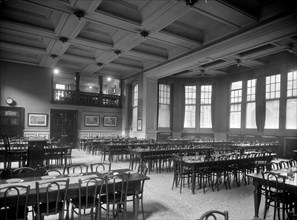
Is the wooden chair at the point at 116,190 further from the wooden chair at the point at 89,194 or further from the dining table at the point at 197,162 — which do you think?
the dining table at the point at 197,162

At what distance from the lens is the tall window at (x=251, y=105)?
45.6 ft

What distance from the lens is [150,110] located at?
557 inches

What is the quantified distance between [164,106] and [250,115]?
19.1ft

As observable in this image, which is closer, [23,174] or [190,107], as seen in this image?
[23,174]

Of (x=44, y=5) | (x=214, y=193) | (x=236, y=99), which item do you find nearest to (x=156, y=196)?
(x=214, y=193)

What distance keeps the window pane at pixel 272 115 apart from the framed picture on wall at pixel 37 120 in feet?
45.8

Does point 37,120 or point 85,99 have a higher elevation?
point 85,99

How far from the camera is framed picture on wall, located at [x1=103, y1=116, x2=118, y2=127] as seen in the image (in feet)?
52.7

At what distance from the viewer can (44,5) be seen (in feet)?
22.6

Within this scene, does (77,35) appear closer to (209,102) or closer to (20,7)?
(20,7)

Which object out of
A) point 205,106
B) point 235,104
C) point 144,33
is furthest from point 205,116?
point 144,33

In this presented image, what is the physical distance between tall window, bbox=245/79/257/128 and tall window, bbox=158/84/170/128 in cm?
539

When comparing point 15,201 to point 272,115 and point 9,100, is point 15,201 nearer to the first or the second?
point 9,100

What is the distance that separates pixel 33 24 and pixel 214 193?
892 centimetres
